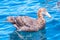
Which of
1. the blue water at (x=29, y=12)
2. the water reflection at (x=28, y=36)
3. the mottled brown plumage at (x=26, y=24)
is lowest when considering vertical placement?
the water reflection at (x=28, y=36)

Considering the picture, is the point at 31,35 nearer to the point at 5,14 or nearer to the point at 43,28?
the point at 43,28

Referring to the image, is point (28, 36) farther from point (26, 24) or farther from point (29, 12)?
point (29, 12)

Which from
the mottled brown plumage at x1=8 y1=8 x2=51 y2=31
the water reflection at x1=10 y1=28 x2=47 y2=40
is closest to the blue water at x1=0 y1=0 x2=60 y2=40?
the water reflection at x1=10 y1=28 x2=47 y2=40

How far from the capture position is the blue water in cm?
601

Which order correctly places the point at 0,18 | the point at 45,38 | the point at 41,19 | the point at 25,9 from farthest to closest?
the point at 25,9 → the point at 0,18 → the point at 41,19 → the point at 45,38

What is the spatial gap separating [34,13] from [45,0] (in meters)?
1.86

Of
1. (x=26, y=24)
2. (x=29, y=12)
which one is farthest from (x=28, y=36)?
(x=29, y=12)

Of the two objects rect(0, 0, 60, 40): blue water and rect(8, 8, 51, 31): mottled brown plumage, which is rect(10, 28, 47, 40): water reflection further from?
rect(8, 8, 51, 31): mottled brown plumage

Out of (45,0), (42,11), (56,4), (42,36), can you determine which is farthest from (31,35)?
(45,0)

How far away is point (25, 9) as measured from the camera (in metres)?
7.89

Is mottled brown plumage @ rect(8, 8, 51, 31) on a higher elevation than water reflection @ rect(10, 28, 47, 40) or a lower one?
higher

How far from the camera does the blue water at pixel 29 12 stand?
6.01 metres

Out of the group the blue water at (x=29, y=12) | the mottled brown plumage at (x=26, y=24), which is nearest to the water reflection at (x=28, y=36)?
the blue water at (x=29, y=12)

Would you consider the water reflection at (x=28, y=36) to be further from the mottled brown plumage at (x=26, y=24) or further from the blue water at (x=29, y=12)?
the mottled brown plumage at (x=26, y=24)
